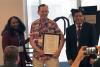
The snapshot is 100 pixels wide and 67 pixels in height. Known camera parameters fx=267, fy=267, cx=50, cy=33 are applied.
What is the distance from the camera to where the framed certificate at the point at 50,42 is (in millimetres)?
4465

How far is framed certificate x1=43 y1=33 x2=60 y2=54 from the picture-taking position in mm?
4465

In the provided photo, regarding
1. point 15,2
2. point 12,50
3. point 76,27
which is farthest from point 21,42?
point 12,50

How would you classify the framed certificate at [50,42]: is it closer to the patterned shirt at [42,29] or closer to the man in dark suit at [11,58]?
the patterned shirt at [42,29]

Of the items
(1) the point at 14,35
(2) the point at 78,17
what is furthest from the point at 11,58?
(1) the point at 14,35

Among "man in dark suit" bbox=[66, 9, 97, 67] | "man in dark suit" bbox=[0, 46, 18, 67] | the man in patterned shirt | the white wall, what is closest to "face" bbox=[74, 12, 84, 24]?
"man in dark suit" bbox=[66, 9, 97, 67]

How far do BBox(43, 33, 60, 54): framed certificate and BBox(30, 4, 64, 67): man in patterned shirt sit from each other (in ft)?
0.18

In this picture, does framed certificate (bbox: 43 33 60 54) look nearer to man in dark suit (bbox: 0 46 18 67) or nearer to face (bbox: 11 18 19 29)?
face (bbox: 11 18 19 29)

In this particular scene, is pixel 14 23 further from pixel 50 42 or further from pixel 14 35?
pixel 50 42

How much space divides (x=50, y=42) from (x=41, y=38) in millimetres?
166

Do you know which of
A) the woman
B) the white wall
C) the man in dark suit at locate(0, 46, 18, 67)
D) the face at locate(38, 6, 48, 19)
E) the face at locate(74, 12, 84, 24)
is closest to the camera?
the man in dark suit at locate(0, 46, 18, 67)

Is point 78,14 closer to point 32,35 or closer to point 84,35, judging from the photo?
point 84,35

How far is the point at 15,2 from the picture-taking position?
6.69m

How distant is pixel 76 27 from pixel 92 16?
0.86 metres

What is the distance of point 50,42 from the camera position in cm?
449
